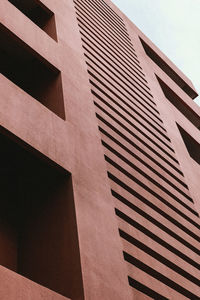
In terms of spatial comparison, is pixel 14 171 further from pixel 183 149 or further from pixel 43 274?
pixel 183 149

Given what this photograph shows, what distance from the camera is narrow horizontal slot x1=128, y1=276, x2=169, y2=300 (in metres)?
5.05

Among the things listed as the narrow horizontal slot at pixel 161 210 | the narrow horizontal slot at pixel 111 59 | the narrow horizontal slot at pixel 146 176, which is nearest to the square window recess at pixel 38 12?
the narrow horizontal slot at pixel 111 59

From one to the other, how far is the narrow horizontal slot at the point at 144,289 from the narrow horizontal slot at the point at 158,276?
0.29m

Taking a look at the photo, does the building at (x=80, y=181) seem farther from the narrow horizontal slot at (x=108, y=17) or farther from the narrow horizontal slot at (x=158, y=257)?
the narrow horizontal slot at (x=108, y=17)

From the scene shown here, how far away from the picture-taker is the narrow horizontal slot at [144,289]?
5.05 m

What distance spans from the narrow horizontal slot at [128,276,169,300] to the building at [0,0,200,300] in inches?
0.8

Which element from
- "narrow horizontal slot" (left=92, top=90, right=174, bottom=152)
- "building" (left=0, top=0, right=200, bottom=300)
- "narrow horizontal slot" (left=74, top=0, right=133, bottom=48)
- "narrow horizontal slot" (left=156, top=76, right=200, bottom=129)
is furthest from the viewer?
"narrow horizontal slot" (left=156, top=76, right=200, bottom=129)

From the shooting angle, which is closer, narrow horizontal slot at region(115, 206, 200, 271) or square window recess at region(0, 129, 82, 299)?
square window recess at region(0, 129, 82, 299)

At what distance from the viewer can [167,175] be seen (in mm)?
8180

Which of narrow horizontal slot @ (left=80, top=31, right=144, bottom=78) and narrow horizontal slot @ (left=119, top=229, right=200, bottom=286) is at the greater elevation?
narrow horizontal slot @ (left=80, top=31, right=144, bottom=78)

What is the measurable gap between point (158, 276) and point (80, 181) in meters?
1.62

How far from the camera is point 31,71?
743cm

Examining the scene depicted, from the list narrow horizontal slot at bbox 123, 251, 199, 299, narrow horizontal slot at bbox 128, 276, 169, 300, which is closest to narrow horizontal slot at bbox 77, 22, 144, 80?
narrow horizontal slot at bbox 123, 251, 199, 299

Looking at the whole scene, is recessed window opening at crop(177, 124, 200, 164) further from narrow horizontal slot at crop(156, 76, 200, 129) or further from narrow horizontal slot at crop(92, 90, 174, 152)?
narrow horizontal slot at crop(92, 90, 174, 152)
